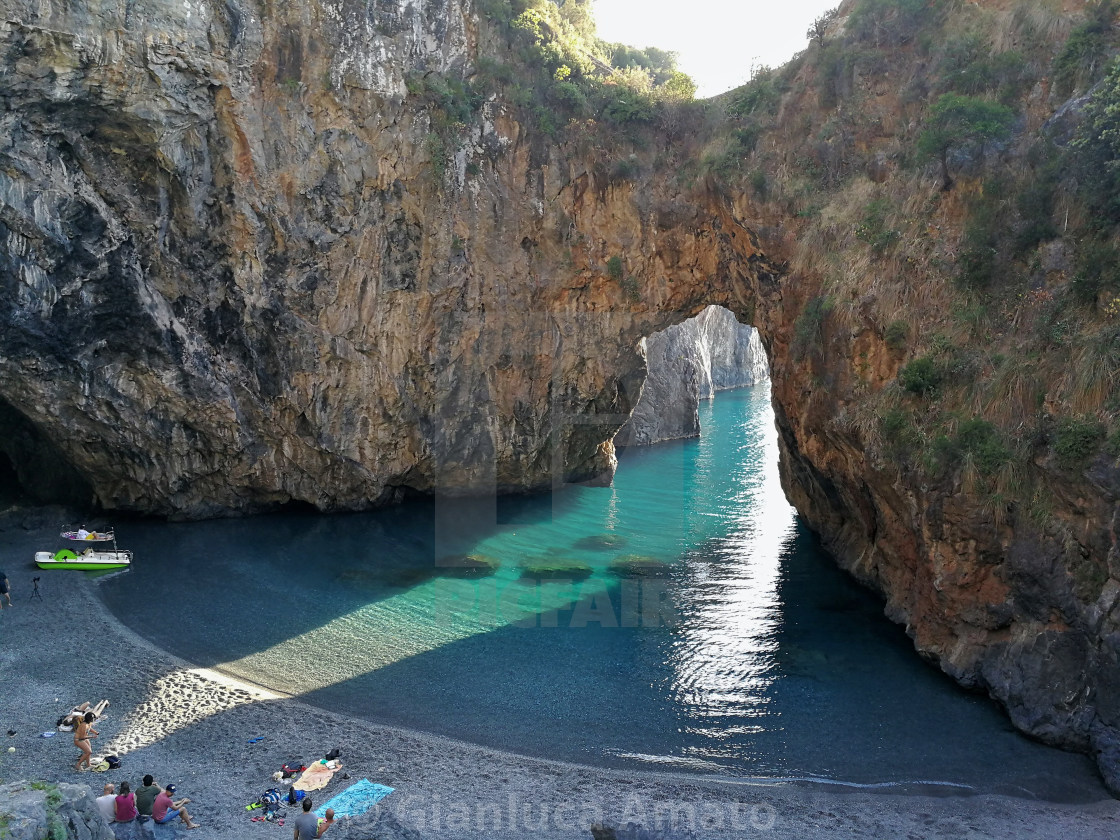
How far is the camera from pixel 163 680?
17859 mm

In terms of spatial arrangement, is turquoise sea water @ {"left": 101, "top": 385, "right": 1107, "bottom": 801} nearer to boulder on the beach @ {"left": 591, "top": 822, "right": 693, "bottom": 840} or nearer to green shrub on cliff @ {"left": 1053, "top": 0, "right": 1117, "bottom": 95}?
boulder on the beach @ {"left": 591, "top": 822, "right": 693, "bottom": 840}

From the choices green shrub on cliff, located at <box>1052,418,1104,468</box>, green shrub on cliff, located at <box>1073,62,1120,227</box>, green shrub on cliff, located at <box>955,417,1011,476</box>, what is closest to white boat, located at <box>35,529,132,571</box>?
green shrub on cliff, located at <box>955,417,1011,476</box>

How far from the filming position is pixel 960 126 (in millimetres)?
20219

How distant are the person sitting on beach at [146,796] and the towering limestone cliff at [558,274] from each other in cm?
1558

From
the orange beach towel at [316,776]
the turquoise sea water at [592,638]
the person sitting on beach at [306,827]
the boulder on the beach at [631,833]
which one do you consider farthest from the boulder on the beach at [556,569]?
the person sitting on beach at [306,827]

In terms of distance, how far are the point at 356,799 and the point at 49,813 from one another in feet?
17.2

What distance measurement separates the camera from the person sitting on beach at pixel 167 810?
12781mm

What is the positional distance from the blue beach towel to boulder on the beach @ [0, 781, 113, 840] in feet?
12.1

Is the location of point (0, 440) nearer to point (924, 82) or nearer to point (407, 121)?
point (407, 121)

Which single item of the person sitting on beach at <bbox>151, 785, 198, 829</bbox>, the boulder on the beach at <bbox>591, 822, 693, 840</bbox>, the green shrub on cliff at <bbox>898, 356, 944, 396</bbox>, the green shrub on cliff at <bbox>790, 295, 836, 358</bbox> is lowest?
the boulder on the beach at <bbox>591, 822, 693, 840</bbox>

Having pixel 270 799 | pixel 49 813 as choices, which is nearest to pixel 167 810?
pixel 270 799

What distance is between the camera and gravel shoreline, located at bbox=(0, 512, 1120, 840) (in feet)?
43.9

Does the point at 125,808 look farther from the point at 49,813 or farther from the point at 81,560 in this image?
the point at 81,560

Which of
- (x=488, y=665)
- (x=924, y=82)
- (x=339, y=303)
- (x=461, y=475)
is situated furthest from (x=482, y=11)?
(x=488, y=665)
